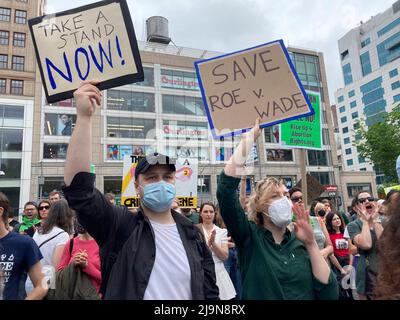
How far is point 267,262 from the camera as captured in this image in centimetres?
222

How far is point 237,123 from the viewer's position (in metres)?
2.79

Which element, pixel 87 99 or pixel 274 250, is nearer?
pixel 87 99

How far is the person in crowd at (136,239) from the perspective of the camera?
1.70 meters

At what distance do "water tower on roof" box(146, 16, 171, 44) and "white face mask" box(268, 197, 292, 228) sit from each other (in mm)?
41285

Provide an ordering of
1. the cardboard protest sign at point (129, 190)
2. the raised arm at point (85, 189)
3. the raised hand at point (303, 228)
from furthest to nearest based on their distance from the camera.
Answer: the cardboard protest sign at point (129, 190), the raised hand at point (303, 228), the raised arm at point (85, 189)

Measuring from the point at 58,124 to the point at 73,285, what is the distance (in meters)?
28.9

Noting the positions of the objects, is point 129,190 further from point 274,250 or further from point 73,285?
point 274,250

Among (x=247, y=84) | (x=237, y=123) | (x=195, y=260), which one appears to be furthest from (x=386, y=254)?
(x=247, y=84)

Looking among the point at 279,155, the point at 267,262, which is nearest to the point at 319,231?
the point at 267,262

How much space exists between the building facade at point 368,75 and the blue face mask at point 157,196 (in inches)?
2597

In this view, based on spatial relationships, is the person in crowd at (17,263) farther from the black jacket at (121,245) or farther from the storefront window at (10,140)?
the storefront window at (10,140)

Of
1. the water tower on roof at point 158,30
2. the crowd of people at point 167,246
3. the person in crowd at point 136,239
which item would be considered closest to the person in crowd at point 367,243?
the crowd of people at point 167,246
